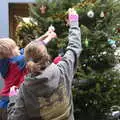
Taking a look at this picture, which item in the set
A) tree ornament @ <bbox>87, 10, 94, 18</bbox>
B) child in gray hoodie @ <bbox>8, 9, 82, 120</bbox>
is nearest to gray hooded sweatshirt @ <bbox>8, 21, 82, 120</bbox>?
child in gray hoodie @ <bbox>8, 9, 82, 120</bbox>

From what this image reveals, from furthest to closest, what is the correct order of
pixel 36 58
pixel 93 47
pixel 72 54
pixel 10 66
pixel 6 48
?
pixel 93 47
pixel 10 66
pixel 6 48
pixel 72 54
pixel 36 58

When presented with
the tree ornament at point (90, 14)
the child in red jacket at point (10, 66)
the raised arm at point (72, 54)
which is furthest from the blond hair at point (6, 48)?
the tree ornament at point (90, 14)

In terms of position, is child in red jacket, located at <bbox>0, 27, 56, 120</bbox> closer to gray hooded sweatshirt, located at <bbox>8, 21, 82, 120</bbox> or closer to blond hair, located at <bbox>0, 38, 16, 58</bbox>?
blond hair, located at <bbox>0, 38, 16, 58</bbox>

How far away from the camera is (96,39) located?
19.8ft

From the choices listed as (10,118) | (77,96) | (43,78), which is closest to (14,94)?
(10,118)

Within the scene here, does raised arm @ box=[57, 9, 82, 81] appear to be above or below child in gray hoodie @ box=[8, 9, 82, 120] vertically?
above

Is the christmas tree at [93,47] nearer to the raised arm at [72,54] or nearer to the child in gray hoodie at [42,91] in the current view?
the raised arm at [72,54]

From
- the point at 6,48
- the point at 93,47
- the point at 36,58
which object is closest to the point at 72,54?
the point at 36,58

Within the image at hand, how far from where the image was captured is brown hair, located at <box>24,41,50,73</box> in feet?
11.6

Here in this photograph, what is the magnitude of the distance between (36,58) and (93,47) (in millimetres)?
2609

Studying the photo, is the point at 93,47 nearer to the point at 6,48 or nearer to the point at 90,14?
the point at 90,14

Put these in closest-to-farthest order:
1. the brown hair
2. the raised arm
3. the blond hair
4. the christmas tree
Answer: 1. the brown hair
2. the raised arm
3. the blond hair
4. the christmas tree

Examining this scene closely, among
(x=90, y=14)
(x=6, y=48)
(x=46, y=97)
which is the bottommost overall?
(x=46, y=97)

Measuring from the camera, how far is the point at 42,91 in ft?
11.8
